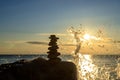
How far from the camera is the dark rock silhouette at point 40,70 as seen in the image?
30.1m

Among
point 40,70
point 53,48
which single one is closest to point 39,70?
point 40,70

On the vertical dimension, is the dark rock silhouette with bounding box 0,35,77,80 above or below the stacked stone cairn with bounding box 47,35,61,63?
below

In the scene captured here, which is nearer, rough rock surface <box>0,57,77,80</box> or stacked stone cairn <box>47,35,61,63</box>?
→ rough rock surface <box>0,57,77,80</box>

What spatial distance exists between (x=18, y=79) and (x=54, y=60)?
18.2ft

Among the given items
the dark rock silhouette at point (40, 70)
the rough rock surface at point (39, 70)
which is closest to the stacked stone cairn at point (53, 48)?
the dark rock silhouette at point (40, 70)

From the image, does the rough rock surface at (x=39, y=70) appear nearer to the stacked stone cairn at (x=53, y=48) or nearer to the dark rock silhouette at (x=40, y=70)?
the dark rock silhouette at (x=40, y=70)

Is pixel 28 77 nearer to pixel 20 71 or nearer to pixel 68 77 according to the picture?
pixel 20 71

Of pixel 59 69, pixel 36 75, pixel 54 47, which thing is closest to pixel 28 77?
pixel 36 75

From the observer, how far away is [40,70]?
31.2m

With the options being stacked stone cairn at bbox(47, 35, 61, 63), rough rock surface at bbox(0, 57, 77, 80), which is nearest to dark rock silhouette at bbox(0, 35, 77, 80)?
rough rock surface at bbox(0, 57, 77, 80)

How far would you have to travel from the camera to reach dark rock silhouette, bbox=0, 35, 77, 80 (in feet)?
98.8

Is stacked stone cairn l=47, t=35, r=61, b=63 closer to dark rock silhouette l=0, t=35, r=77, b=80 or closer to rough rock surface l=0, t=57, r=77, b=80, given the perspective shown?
dark rock silhouette l=0, t=35, r=77, b=80

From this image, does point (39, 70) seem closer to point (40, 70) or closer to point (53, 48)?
point (40, 70)

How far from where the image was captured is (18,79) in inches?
1170
